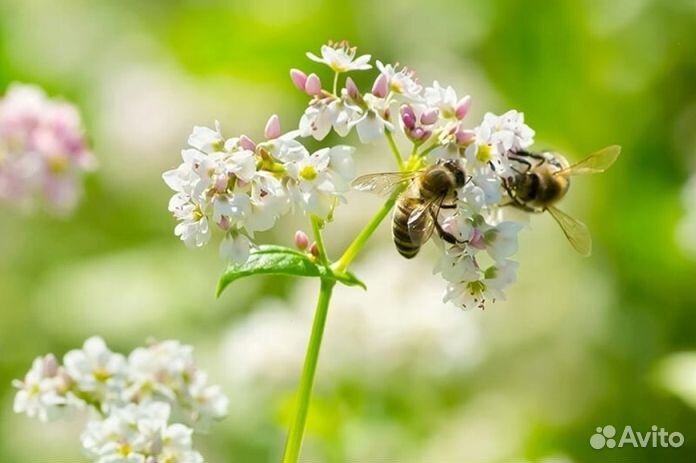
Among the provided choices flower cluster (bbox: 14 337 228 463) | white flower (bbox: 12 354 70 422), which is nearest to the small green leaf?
flower cluster (bbox: 14 337 228 463)

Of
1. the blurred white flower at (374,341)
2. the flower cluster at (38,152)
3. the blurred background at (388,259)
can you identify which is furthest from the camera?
the blurred background at (388,259)

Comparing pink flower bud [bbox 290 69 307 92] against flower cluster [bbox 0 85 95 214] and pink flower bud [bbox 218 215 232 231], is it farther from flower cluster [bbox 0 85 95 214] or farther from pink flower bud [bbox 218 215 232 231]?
flower cluster [bbox 0 85 95 214]

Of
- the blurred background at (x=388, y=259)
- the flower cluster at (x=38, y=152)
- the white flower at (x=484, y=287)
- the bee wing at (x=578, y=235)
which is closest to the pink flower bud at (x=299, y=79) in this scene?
the white flower at (x=484, y=287)

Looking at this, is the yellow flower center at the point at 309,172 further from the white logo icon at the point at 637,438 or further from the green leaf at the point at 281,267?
the white logo icon at the point at 637,438

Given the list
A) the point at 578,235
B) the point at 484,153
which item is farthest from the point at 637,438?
the point at 484,153

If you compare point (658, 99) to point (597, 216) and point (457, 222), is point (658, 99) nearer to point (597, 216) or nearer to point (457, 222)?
point (597, 216)

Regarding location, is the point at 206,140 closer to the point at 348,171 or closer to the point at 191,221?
the point at 191,221
